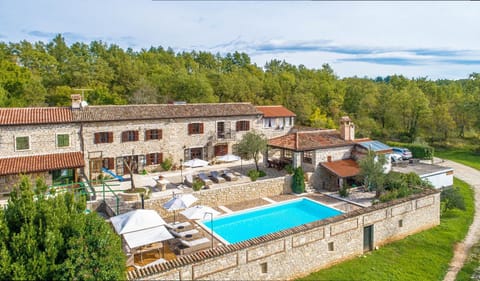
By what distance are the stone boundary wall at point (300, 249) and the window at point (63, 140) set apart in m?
17.6

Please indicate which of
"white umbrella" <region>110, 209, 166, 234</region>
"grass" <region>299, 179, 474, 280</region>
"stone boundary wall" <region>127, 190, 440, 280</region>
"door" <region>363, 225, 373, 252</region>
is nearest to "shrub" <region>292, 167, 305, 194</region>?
"stone boundary wall" <region>127, 190, 440, 280</region>

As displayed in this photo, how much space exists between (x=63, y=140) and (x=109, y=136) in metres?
3.15

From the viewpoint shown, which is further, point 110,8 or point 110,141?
point 110,141

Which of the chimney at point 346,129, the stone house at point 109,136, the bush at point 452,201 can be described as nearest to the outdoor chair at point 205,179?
the stone house at point 109,136

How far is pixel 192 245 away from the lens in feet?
47.0

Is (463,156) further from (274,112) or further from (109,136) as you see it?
(109,136)

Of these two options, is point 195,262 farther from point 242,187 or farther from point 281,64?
point 281,64

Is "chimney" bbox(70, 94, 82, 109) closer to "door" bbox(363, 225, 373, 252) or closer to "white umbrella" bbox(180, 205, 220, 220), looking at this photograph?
"white umbrella" bbox(180, 205, 220, 220)

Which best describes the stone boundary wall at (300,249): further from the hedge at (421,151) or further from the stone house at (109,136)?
the hedge at (421,151)

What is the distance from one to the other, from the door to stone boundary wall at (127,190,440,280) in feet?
0.66

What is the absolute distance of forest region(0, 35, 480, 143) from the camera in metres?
43.6

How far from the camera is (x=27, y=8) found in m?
18.9

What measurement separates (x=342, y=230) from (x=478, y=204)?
14965 mm

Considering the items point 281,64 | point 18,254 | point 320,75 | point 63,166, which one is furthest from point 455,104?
point 18,254
